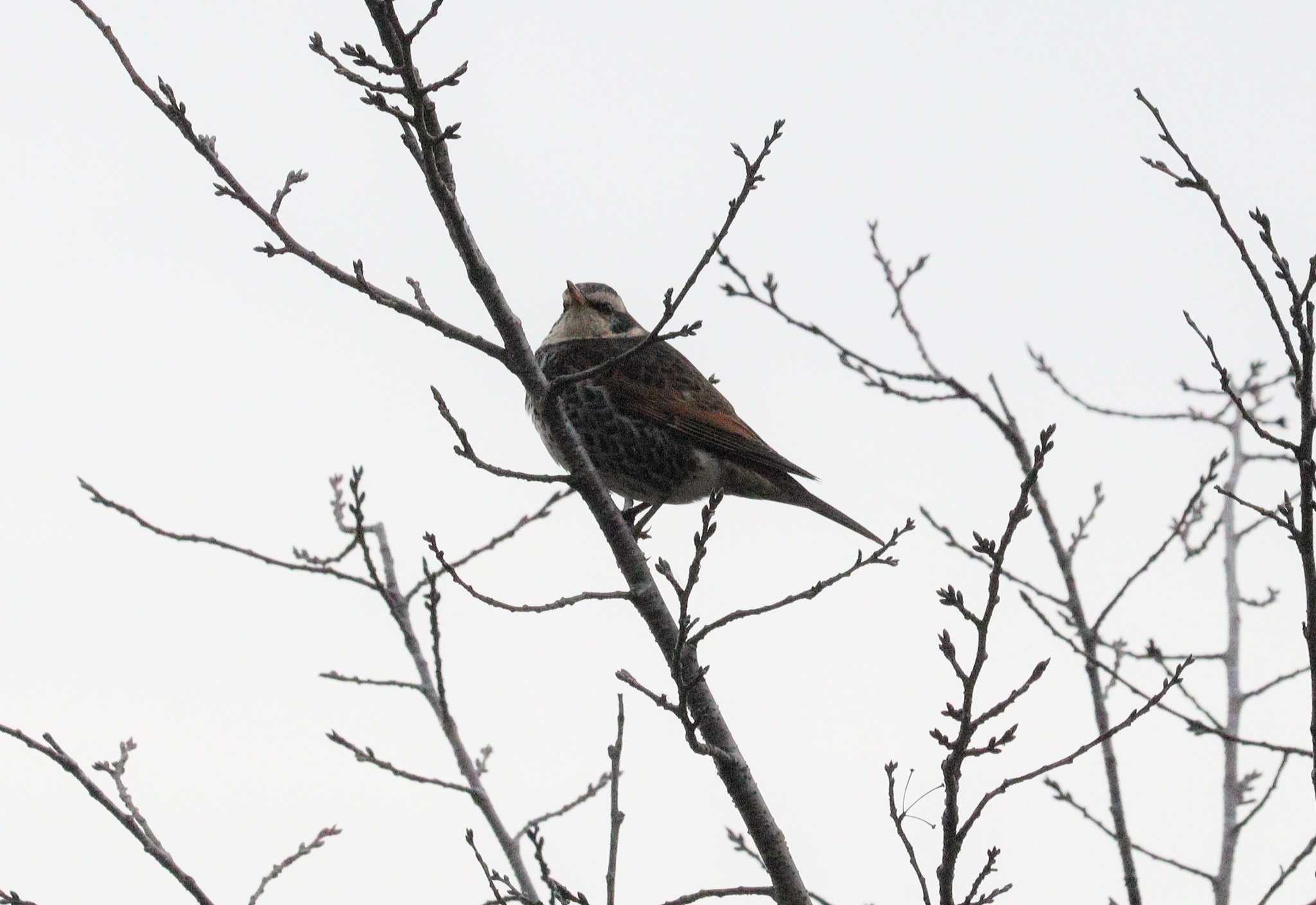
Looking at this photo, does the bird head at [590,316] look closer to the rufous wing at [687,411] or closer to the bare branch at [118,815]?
the rufous wing at [687,411]

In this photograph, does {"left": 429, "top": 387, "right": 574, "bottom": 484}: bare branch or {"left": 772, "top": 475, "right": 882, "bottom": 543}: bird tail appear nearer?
{"left": 429, "top": 387, "right": 574, "bottom": 484}: bare branch

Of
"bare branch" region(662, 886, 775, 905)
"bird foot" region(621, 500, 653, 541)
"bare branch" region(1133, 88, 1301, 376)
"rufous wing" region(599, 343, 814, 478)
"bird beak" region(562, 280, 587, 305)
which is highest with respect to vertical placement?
"bird beak" region(562, 280, 587, 305)

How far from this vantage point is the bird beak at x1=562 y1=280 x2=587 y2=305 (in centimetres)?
862

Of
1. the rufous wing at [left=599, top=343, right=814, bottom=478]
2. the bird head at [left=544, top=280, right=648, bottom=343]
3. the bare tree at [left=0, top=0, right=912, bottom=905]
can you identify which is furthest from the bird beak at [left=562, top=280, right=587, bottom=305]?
the bare tree at [left=0, top=0, right=912, bottom=905]

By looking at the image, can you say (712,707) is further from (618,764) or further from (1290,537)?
(1290,537)

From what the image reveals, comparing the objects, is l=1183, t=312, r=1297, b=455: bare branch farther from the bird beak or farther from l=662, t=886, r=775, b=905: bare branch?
the bird beak

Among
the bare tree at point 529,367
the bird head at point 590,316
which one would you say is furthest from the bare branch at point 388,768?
the bird head at point 590,316

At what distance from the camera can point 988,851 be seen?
3.83m

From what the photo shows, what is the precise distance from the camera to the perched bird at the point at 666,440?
761 cm

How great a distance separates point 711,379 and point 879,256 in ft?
8.96

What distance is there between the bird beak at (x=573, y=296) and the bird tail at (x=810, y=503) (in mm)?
1622

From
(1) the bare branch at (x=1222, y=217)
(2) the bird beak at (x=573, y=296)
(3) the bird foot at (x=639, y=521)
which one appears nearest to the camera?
(1) the bare branch at (x=1222, y=217)

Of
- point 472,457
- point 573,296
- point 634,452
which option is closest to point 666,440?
point 634,452

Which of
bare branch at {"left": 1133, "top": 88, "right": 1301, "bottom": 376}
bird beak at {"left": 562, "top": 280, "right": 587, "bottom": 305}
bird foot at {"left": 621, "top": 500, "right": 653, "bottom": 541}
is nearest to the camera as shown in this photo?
bare branch at {"left": 1133, "top": 88, "right": 1301, "bottom": 376}
